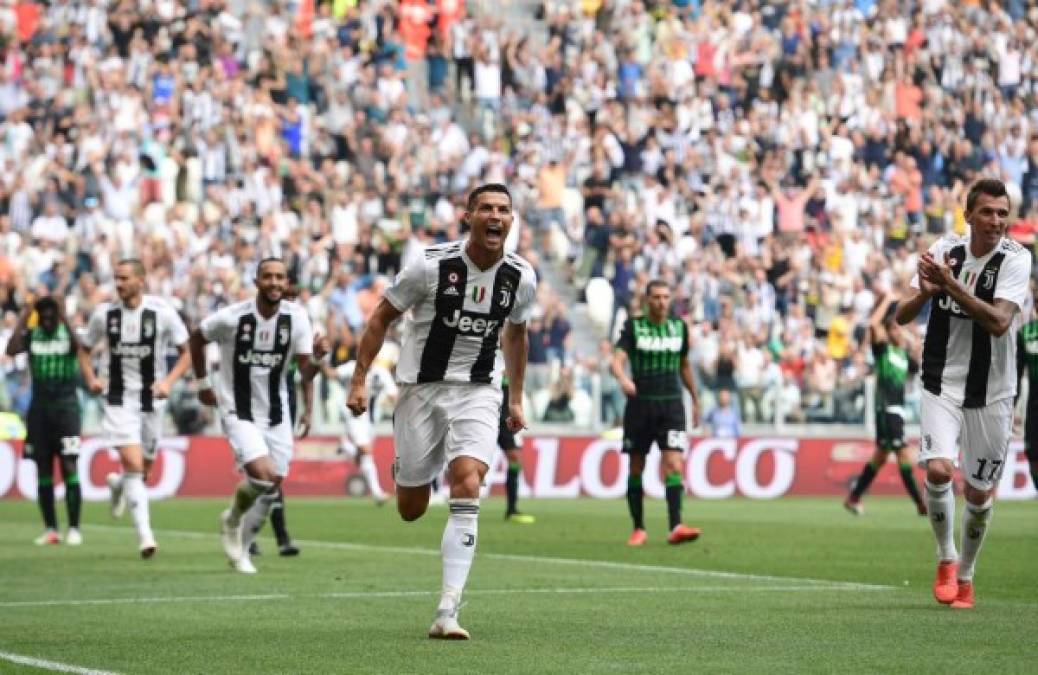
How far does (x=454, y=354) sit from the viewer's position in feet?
37.8

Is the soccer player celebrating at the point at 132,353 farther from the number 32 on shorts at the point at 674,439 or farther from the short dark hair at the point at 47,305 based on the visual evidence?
the number 32 on shorts at the point at 674,439

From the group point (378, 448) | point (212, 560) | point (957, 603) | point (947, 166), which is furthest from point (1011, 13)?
point (957, 603)

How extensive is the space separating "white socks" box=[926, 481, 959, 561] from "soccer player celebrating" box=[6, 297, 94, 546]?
9.94 metres

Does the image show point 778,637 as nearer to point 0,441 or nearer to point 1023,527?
point 1023,527

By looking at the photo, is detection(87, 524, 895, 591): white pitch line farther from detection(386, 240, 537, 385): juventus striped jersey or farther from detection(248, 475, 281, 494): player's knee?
detection(386, 240, 537, 385): juventus striped jersey

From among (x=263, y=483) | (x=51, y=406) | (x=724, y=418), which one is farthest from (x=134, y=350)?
(x=724, y=418)

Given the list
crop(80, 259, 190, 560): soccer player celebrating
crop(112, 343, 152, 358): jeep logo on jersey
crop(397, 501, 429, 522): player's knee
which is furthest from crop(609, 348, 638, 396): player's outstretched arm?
crop(397, 501, 429, 522): player's knee

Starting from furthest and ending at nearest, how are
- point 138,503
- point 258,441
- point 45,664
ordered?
1. point 138,503
2. point 258,441
3. point 45,664

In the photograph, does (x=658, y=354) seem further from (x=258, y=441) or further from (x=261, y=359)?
(x=258, y=441)

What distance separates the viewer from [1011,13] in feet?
137

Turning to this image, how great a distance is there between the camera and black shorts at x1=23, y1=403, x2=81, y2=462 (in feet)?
68.5

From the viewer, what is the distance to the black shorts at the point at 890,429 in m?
25.1

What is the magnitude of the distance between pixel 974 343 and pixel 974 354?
0.21ft

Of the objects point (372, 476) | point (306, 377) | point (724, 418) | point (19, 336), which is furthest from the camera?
point (724, 418)
